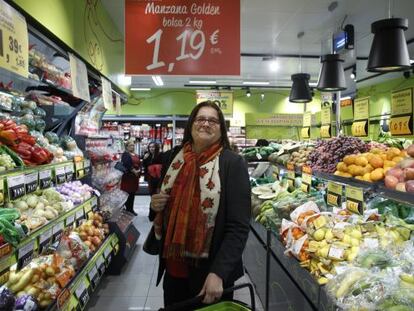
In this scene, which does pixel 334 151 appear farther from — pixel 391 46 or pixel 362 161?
pixel 391 46

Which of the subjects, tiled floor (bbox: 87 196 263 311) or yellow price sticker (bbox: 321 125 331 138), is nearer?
tiled floor (bbox: 87 196 263 311)

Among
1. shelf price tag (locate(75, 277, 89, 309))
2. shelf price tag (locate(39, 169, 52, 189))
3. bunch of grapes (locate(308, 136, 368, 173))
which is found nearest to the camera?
shelf price tag (locate(39, 169, 52, 189))

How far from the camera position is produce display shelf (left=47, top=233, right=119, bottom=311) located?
2.80 m

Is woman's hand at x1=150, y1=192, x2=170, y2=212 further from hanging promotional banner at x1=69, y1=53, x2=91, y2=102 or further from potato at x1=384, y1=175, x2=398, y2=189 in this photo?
hanging promotional banner at x1=69, y1=53, x2=91, y2=102

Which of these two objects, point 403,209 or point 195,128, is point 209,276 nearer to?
point 195,128

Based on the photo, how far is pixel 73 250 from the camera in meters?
3.44

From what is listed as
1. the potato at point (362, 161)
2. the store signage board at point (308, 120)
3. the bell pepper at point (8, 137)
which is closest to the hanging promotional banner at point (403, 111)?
the store signage board at point (308, 120)

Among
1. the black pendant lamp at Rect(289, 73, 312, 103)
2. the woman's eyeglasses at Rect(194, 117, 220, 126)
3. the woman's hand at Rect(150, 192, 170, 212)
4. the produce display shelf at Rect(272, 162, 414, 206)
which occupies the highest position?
the black pendant lamp at Rect(289, 73, 312, 103)

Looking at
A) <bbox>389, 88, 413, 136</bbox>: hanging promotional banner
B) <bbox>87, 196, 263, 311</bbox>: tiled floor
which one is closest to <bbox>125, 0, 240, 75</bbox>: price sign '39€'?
<bbox>87, 196, 263, 311</bbox>: tiled floor

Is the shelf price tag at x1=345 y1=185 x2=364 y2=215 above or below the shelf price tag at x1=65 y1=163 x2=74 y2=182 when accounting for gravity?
below

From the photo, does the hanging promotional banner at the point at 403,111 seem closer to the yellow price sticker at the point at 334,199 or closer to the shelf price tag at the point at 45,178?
the yellow price sticker at the point at 334,199

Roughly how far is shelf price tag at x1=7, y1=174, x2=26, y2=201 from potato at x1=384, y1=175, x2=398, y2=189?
7.43ft

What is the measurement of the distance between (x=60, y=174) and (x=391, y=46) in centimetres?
383

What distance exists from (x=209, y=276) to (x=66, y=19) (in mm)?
2579
